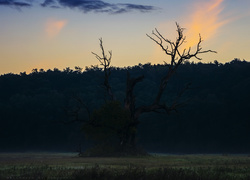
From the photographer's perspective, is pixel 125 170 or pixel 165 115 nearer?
pixel 125 170

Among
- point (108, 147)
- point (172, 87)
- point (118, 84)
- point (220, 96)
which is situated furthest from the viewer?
point (118, 84)

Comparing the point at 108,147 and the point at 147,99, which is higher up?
the point at 147,99

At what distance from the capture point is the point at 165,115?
12181 cm

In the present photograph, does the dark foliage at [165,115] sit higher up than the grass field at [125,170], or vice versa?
the dark foliage at [165,115]

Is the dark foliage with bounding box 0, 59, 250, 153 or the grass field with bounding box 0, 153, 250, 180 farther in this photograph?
the dark foliage with bounding box 0, 59, 250, 153

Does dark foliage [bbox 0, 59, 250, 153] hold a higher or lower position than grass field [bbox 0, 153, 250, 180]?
higher

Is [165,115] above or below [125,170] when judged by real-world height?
above

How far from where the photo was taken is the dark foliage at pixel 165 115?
113812 millimetres

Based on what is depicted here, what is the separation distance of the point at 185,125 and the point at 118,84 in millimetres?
28028

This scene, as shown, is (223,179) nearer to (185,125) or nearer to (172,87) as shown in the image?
(185,125)

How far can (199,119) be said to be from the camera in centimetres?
11838

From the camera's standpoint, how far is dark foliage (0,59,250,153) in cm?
11381

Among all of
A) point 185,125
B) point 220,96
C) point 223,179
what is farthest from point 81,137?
point 223,179

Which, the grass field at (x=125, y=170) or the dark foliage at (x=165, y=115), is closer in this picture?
the grass field at (x=125, y=170)
